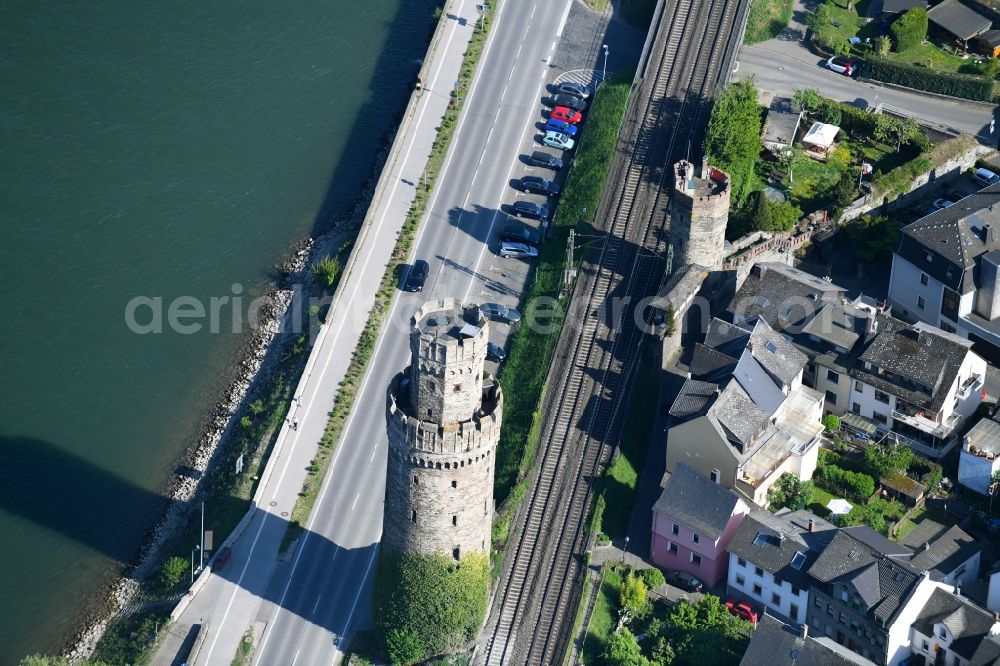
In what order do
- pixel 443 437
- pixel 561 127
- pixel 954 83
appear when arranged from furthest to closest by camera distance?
pixel 954 83
pixel 561 127
pixel 443 437

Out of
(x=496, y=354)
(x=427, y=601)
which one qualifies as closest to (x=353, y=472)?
(x=496, y=354)

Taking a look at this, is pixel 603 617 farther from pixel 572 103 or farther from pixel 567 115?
pixel 572 103

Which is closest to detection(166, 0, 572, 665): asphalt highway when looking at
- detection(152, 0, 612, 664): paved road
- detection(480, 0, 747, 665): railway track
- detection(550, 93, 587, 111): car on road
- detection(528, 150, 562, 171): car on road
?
detection(152, 0, 612, 664): paved road

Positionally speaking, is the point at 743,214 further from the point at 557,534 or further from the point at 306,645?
the point at 306,645

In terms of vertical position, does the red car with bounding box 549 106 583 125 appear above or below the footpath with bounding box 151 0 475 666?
above

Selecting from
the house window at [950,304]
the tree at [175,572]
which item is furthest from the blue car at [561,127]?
the tree at [175,572]

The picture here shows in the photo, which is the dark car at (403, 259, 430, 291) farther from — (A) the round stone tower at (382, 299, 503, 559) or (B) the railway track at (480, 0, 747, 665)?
(A) the round stone tower at (382, 299, 503, 559)
